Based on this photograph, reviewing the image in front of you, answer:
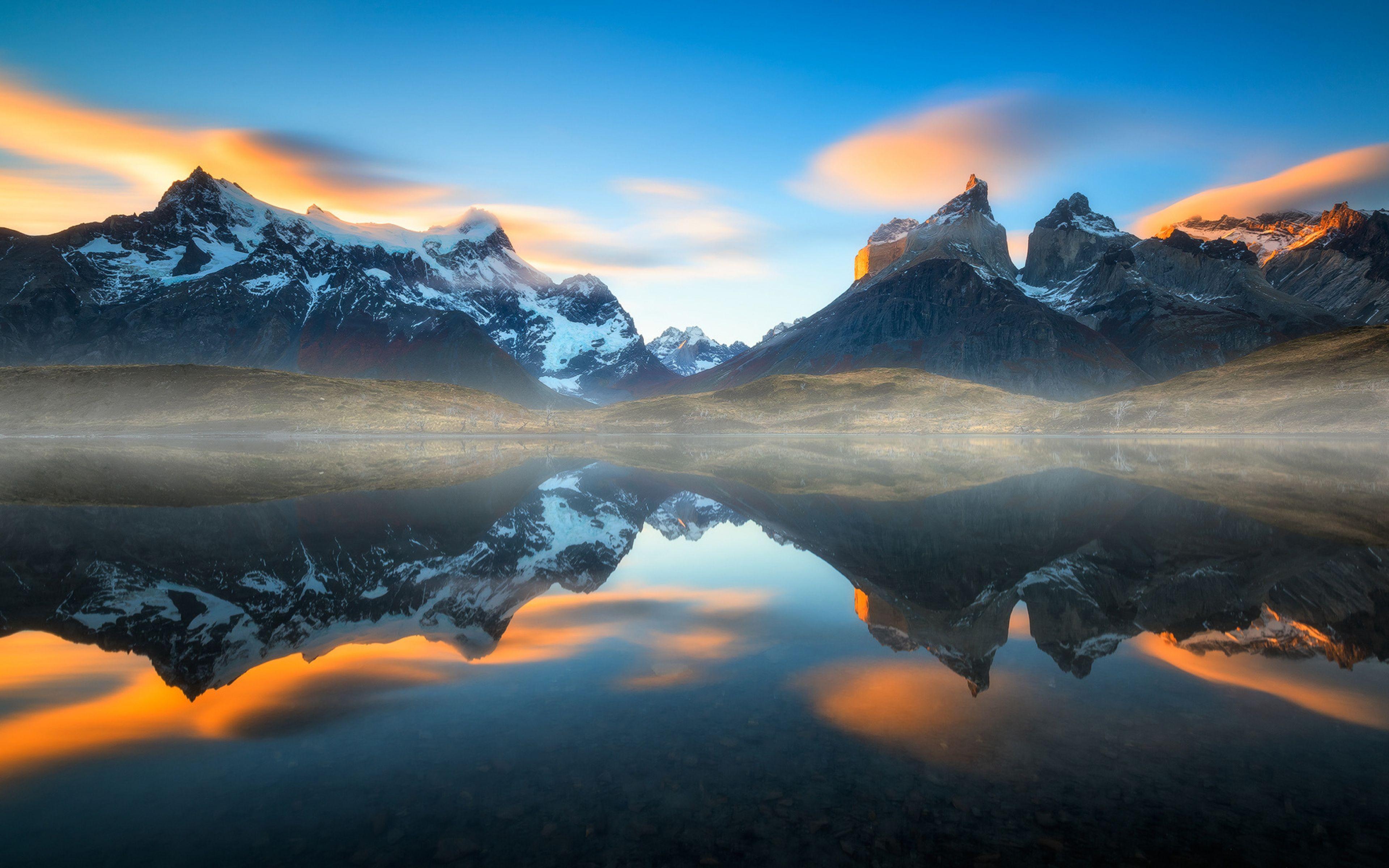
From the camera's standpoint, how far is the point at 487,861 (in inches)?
251

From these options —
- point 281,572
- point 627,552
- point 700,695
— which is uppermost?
point 700,695

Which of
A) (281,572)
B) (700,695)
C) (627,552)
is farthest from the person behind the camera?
(627,552)

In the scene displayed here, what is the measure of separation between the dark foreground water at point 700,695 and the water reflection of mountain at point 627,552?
144mm

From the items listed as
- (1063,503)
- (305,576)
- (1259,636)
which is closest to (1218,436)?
(1063,503)

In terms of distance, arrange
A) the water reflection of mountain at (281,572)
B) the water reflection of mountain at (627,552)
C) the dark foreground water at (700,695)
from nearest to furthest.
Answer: the dark foreground water at (700,695) < the water reflection of mountain at (627,552) < the water reflection of mountain at (281,572)

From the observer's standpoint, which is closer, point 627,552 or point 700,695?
point 700,695

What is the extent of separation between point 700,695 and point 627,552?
13.0 metres

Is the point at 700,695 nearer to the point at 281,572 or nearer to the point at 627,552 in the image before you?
the point at 627,552

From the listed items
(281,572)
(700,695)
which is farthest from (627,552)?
(700,695)

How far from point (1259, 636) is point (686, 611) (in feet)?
38.5

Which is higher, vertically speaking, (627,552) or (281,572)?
(281,572)

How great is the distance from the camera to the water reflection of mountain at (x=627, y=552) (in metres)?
12.9

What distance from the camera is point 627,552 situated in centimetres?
2330

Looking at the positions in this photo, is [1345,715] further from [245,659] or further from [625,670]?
[245,659]
